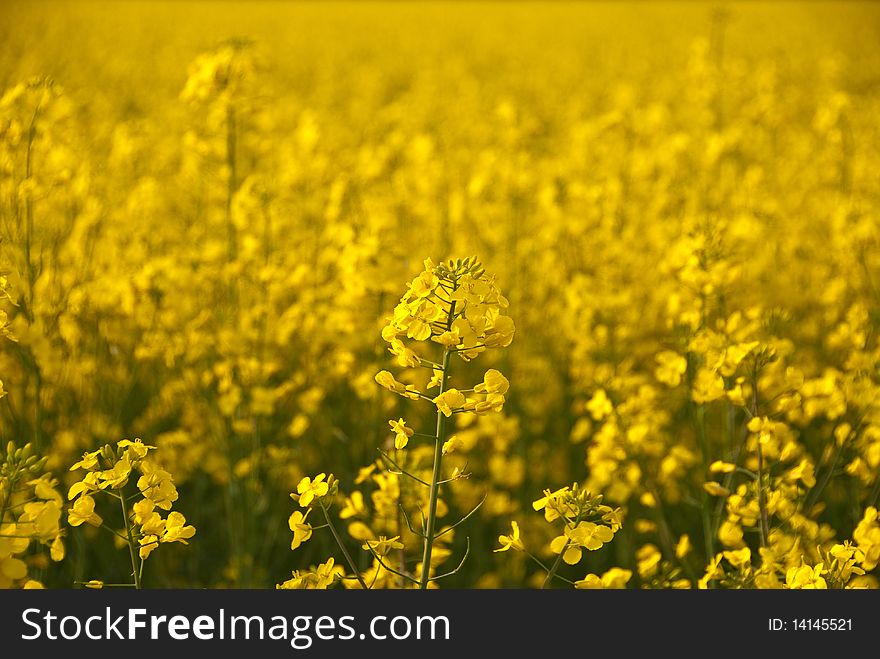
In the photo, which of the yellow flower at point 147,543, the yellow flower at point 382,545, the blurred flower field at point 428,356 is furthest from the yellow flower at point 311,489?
the yellow flower at point 147,543

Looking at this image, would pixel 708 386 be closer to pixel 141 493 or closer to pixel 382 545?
pixel 382 545

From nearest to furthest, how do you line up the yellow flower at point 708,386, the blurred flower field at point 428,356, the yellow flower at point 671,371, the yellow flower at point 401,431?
the yellow flower at point 401,431 → the blurred flower field at point 428,356 → the yellow flower at point 708,386 → the yellow flower at point 671,371

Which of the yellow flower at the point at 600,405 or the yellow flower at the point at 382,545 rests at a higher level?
the yellow flower at the point at 600,405

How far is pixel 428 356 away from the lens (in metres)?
4.62

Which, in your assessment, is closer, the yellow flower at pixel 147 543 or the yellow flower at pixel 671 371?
the yellow flower at pixel 147 543

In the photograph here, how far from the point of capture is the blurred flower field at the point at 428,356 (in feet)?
6.39

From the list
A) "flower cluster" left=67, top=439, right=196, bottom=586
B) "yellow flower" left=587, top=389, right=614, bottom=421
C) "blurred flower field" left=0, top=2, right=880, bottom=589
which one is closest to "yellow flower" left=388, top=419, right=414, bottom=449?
"blurred flower field" left=0, top=2, right=880, bottom=589

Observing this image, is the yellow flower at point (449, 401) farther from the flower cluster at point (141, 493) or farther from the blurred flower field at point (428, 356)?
the flower cluster at point (141, 493)

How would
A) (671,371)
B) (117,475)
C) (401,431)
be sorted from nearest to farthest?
(117,475), (401,431), (671,371)

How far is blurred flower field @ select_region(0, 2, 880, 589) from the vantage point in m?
1.95

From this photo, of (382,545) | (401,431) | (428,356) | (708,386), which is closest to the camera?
(401,431)

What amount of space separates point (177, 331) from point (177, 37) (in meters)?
13.6

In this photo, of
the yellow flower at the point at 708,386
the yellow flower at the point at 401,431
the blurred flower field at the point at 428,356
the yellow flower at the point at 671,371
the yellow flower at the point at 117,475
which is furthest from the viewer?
the yellow flower at the point at 671,371

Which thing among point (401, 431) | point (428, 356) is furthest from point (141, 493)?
point (428, 356)
